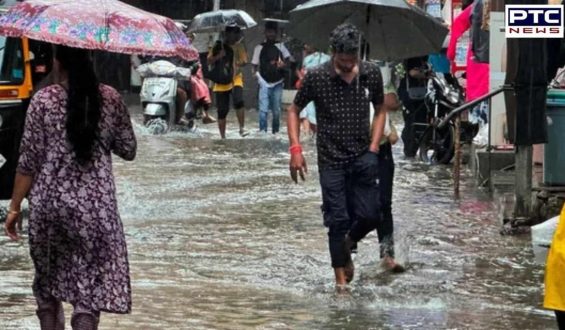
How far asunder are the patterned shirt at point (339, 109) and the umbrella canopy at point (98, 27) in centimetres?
218

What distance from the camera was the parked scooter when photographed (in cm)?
2423

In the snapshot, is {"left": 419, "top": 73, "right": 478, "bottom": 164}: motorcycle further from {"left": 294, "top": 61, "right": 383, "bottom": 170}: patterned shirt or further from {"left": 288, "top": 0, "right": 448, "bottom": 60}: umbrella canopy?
{"left": 294, "top": 61, "right": 383, "bottom": 170}: patterned shirt

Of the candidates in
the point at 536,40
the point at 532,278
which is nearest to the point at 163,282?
the point at 532,278

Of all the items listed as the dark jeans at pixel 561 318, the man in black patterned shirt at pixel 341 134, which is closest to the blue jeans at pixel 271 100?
the man in black patterned shirt at pixel 341 134

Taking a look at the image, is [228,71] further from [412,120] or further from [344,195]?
[344,195]

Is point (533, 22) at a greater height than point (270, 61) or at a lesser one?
greater

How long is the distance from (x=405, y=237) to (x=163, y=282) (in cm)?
282

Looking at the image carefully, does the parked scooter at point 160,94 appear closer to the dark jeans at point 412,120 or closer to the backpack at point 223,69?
the backpack at point 223,69

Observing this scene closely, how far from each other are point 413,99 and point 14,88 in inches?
319

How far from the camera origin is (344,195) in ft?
31.1

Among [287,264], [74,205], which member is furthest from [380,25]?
[74,205]

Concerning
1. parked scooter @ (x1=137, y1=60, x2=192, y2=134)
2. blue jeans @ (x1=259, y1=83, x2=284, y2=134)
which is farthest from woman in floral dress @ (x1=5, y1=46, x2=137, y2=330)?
parked scooter @ (x1=137, y1=60, x2=192, y2=134)

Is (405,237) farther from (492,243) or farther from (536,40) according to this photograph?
(536,40)

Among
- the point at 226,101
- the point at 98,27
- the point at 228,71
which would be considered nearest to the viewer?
the point at 98,27
